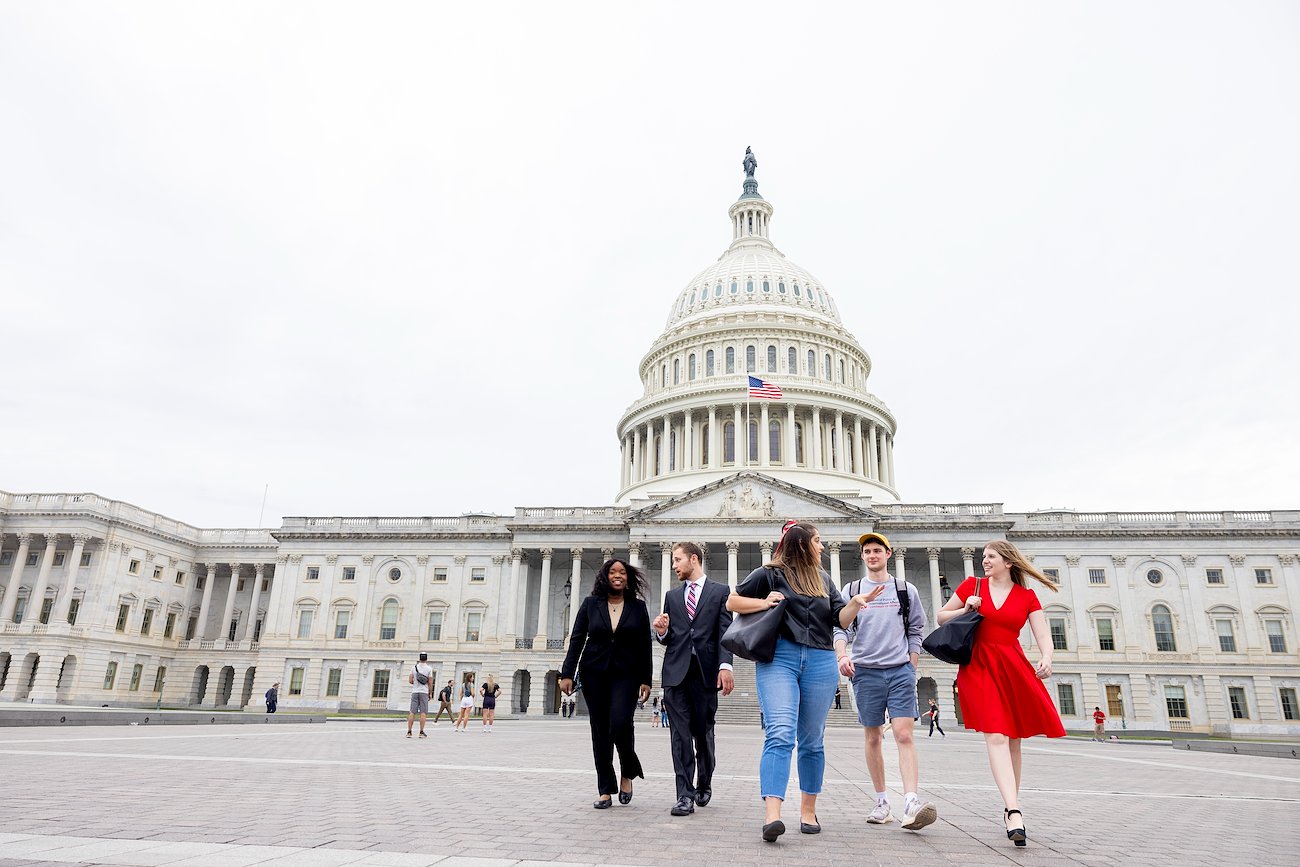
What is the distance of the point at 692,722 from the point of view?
29.5 feet

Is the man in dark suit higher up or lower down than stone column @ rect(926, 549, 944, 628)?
lower down

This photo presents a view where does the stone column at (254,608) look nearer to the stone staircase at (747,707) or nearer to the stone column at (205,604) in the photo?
the stone column at (205,604)

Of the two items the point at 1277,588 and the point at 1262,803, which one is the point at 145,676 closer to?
the point at 1262,803

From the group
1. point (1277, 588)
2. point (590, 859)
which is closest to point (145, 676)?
point (590, 859)

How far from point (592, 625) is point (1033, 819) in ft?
16.6

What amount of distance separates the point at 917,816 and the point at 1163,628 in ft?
194

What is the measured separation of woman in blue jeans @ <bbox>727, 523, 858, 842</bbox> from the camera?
7336 mm

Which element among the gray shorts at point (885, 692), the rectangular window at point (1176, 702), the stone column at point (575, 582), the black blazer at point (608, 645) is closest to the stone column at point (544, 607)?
the stone column at point (575, 582)

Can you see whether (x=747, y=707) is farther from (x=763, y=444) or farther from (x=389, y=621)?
(x=389, y=621)

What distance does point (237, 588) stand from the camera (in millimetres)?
73188

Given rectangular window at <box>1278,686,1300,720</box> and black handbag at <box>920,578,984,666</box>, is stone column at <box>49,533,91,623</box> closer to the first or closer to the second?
black handbag at <box>920,578,984,666</box>

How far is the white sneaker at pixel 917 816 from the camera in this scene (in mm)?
7266

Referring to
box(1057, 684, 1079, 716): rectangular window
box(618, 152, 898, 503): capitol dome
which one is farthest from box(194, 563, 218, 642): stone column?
box(1057, 684, 1079, 716): rectangular window

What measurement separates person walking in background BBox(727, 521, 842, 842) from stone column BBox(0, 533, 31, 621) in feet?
236
